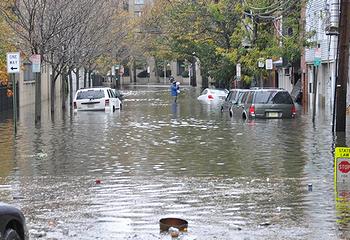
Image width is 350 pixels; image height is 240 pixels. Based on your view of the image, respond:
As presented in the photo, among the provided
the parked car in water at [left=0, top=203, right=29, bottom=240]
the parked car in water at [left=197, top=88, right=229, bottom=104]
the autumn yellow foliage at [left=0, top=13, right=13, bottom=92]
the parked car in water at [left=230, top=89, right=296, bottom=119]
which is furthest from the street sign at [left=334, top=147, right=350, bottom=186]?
the parked car in water at [left=197, top=88, right=229, bottom=104]

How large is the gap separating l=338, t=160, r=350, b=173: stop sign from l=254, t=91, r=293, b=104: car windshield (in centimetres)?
1674

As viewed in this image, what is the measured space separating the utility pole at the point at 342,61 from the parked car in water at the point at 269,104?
22.9 feet

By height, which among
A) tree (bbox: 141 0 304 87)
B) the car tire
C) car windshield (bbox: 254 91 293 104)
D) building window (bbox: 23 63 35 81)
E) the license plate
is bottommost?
the license plate

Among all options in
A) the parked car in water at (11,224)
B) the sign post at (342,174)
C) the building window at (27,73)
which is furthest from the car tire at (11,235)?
the building window at (27,73)

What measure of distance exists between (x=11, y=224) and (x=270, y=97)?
2195cm

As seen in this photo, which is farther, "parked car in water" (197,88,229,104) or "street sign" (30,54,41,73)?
"parked car in water" (197,88,229,104)

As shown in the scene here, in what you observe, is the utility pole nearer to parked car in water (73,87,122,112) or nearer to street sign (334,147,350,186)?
street sign (334,147,350,186)

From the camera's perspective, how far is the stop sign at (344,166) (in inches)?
450

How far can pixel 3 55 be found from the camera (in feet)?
102

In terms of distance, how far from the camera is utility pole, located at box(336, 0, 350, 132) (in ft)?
64.8

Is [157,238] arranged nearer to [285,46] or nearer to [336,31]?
[336,31]

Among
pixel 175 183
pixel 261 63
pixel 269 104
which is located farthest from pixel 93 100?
pixel 175 183

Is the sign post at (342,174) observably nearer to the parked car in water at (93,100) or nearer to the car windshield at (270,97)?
the car windshield at (270,97)

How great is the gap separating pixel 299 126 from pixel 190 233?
1742 centimetres
